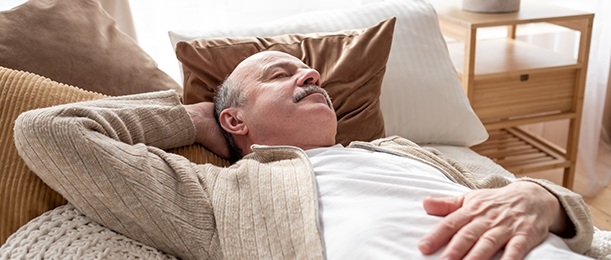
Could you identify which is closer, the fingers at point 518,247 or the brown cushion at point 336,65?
the fingers at point 518,247

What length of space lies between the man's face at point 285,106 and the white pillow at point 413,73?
433 mm

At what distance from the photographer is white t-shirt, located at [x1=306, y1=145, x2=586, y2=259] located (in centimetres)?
118

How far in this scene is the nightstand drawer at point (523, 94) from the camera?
101 inches

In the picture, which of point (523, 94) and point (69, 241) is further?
point (523, 94)

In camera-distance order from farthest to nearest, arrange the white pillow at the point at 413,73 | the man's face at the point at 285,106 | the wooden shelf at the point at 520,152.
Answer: the wooden shelf at the point at 520,152 < the white pillow at the point at 413,73 < the man's face at the point at 285,106

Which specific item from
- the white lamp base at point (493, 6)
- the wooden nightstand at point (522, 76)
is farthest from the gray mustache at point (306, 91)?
the white lamp base at point (493, 6)

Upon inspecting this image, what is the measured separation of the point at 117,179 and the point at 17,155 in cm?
25

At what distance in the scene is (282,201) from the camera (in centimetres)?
130

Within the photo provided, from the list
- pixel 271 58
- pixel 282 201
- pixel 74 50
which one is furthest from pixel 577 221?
pixel 74 50

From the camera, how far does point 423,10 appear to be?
223 centimetres

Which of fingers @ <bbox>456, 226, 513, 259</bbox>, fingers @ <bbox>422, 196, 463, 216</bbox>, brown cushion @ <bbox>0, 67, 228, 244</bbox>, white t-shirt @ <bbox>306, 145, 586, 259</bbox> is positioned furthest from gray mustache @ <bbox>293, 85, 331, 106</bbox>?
fingers @ <bbox>456, 226, 513, 259</bbox>

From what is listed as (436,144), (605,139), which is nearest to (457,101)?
(436,144)

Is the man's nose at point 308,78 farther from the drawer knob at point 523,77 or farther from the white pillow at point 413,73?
the drawer knob at point 523,77

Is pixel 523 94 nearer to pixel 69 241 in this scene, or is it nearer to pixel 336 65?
pixel 336 65
